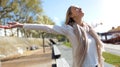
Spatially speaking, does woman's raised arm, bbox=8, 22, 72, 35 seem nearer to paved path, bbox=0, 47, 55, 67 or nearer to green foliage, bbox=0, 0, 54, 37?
paved path, bbox=0, 47, 55, 67

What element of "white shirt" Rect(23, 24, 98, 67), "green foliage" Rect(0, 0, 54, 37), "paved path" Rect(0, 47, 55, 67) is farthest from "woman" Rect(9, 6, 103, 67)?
"green foliage" Rect(0, 0, 54, 37)

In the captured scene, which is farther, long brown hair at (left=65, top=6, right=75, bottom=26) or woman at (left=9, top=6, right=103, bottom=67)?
long brown hair at (left=65, top=6, right=75, bottom=26)

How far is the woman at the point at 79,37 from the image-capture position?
3727mm

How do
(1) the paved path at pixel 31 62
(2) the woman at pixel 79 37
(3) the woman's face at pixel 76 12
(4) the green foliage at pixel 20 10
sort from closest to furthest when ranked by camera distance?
(2) the woman at pixel 79 37, (3) the woman's face at pixel 76 12, (1) the paved path at pixel 31 62, (4) the green foliage at pixel 20 10

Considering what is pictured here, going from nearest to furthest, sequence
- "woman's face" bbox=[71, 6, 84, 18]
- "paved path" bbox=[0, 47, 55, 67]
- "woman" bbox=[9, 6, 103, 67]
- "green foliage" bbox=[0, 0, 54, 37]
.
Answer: "woman" bbox=[9, 6, 103, 67] < "woman's face" bbox=[71, 6, 84, 18] < "paved path" bbox=[0, 47, 55, 67] < "green foliage" bbox=[0, 0, 54, 37]

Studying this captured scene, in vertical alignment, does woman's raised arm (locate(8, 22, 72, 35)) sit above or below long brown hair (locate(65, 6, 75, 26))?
below

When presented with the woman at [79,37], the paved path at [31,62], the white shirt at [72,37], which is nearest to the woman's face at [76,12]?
the woman at [79,37]

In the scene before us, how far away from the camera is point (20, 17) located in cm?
3859

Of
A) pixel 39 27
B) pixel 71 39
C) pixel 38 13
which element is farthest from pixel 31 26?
Result: pixel 38 13

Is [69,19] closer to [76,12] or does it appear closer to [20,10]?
[76,12]

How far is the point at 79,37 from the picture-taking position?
148 inches

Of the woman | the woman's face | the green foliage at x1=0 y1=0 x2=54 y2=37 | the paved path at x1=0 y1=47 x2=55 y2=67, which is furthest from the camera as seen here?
the green foliage at x1=0 y1=0 x2=54 y2=37

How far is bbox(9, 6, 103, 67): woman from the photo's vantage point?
3727 millimetres

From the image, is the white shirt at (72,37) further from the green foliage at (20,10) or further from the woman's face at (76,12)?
the green foliage at (20,10)
